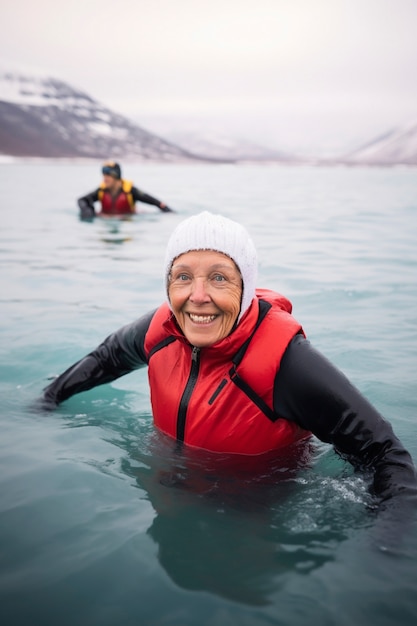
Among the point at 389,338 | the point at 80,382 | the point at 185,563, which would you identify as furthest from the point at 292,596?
the point at 389,338

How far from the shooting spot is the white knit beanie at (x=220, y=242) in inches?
113

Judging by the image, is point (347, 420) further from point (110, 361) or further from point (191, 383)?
point (110, 361)

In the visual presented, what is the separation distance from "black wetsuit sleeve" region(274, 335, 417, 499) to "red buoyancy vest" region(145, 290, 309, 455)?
13 centimetres

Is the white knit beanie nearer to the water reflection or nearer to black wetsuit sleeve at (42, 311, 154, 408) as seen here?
black wetsuit sleeve at (42, 311, 154, 408)

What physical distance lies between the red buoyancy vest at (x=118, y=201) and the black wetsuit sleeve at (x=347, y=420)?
486 inches

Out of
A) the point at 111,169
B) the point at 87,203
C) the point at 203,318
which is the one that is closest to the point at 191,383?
the point at 203,318

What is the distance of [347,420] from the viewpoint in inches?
109

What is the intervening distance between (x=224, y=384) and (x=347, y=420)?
63 centimetres

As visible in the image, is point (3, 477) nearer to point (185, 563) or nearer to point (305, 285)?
point (185, 563)

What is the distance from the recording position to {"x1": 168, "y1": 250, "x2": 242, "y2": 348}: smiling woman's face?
9.51ft

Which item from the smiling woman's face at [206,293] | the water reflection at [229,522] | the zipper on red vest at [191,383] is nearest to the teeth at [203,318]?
the smiling woman's face at [206,293]

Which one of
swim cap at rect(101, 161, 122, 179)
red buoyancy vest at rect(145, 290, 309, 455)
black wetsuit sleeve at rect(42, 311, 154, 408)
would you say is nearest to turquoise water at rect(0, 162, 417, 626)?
red buoyancy vest at rect(145, 290, 309, 455)

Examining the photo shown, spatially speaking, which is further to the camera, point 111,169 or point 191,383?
point 111,169

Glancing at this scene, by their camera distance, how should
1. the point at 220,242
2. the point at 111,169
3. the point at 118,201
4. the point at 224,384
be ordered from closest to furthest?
the point at 220,242 < the point at 224,384 < the point at 111,169 < the point at 118,201
